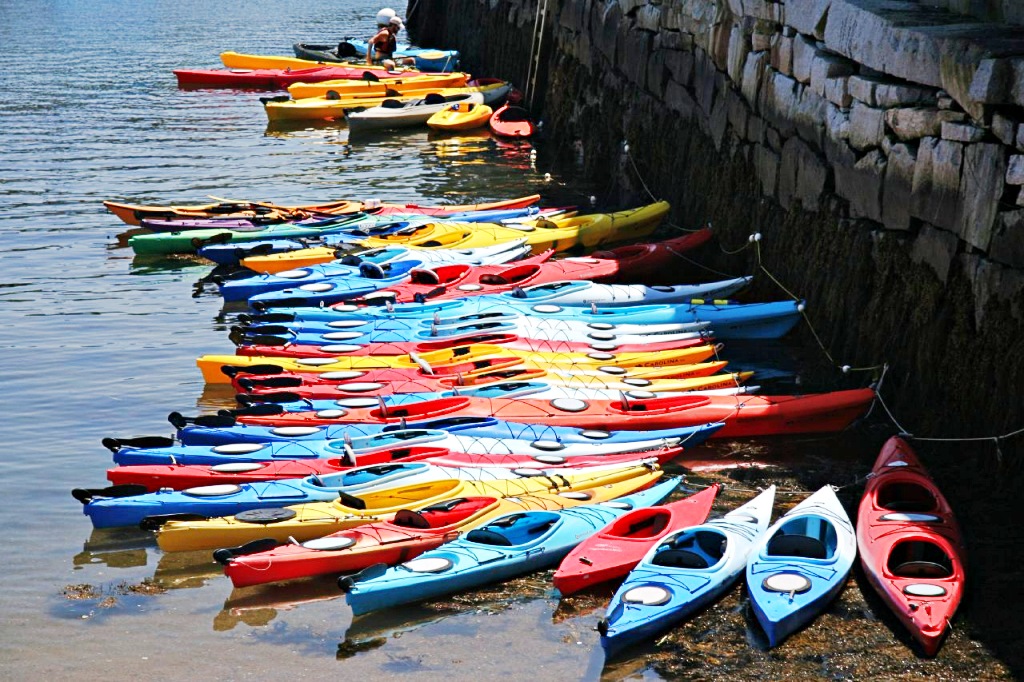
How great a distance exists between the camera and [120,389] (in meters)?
10.0

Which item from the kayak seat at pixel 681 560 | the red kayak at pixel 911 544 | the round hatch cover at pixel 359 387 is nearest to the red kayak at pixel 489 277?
the round hatch cover at pixel 359 387

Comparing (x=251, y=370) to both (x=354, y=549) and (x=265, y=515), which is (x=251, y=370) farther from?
(x=354, y=549)

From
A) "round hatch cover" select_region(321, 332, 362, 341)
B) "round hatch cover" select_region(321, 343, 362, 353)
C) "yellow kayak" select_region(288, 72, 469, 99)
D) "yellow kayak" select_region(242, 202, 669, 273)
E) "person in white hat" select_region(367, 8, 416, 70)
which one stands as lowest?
"round hatch cover" select_region(321, 343, 362, 353)

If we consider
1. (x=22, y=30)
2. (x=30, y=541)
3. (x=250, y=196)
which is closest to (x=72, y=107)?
(x=250, y=196)

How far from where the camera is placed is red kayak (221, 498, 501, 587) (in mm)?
6754

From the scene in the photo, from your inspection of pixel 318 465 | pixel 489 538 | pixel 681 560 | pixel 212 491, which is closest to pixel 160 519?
pixel 212 491

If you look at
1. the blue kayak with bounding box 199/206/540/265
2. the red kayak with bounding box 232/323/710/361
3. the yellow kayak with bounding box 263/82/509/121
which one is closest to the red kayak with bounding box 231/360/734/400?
the red kayak with bounding box 232/323/710/361

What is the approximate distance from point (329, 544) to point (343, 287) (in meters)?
4.86

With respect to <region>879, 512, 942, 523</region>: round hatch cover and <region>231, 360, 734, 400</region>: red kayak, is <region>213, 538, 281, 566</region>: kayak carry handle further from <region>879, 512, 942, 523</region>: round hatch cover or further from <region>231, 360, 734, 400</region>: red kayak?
<region>879, 512, 942, 523</region>: round hatch cover

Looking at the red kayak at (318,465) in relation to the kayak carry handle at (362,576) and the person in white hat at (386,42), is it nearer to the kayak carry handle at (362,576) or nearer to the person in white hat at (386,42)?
the kayak carry handle at (362,576)

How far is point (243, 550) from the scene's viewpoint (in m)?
6.82

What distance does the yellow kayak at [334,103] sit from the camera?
21766 millimetres

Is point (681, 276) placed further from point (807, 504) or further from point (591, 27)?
point (591, 27)

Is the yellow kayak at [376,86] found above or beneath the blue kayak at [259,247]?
above
